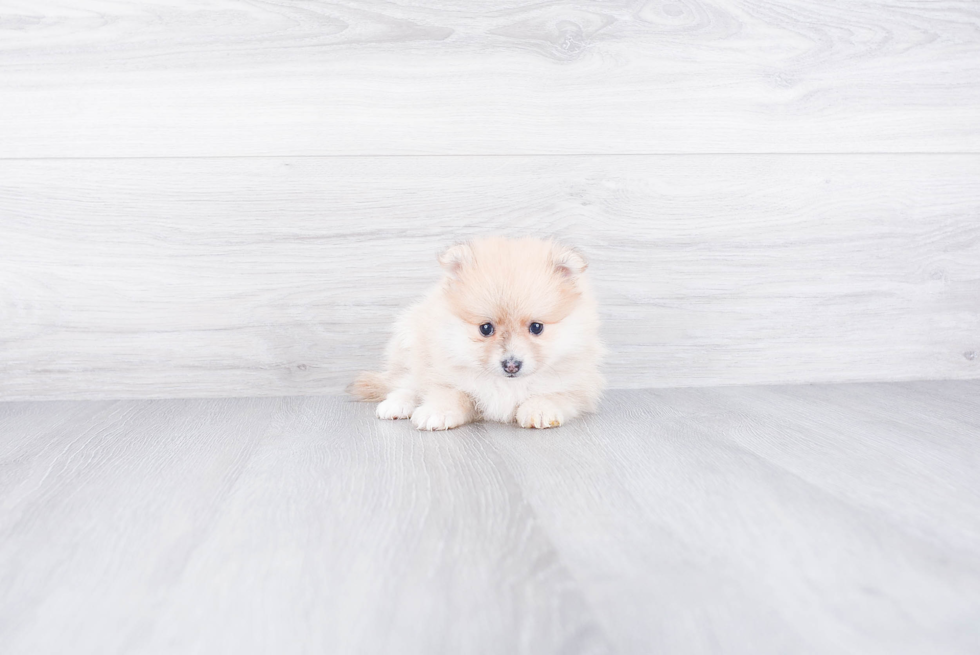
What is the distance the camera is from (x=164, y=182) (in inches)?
68.4

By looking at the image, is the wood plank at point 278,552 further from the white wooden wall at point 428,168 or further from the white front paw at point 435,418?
the white wooden wall at point 428,168

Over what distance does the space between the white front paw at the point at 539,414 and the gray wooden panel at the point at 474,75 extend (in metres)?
0.72

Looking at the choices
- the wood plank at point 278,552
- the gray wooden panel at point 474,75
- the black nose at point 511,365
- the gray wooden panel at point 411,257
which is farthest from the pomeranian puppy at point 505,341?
the gray wooden panel at point 474,75

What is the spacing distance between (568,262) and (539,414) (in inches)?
13.2

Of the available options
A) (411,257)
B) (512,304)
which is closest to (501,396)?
(512,304)

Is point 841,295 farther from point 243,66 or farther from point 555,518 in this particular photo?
point 243,66

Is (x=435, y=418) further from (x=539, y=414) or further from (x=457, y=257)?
(x=457, y=257)

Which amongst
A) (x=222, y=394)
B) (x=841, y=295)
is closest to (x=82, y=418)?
(x=222, y=394)

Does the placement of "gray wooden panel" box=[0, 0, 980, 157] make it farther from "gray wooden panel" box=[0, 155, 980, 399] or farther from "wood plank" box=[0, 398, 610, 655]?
"wood plank" box=[0, 398, 610, 655]

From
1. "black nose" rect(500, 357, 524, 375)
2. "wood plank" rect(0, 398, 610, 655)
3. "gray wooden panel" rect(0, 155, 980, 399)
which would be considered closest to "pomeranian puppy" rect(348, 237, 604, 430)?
"black nose" rect(500, 357, 524, 375)

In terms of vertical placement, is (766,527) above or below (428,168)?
below

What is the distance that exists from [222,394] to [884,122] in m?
1.98

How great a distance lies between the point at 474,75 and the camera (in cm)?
175

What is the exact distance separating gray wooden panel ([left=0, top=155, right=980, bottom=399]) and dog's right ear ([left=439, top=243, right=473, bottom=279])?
13.0 inches
